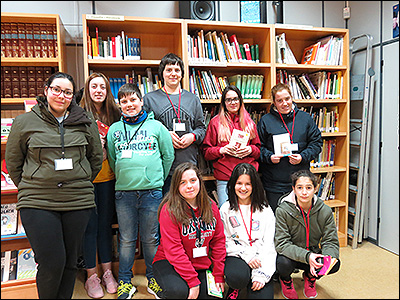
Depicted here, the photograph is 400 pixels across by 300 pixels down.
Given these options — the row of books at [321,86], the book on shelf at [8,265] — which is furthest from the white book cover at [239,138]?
the book on shelf at [8,265]

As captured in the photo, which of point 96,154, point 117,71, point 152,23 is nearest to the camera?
point 96,154

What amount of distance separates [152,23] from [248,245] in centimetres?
212

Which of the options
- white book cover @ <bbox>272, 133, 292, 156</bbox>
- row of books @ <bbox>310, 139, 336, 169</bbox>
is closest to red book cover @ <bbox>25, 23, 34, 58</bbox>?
white book cover @ <bbox>272, 133, 292, 156</bbox>

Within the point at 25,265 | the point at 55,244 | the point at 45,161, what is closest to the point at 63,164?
the point at 45,161

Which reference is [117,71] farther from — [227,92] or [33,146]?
[33,146]

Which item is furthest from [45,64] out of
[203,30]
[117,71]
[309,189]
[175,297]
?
[309,189]

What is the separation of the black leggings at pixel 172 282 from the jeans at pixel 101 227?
0.66 meters

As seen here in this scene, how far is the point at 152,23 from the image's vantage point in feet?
9.98

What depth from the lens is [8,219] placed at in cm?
280

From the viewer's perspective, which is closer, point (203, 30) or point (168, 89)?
point (168, 89)

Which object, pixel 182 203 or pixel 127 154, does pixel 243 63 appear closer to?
pixel 127 154

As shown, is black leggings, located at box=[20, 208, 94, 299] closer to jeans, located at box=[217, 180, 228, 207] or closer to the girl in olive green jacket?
jeans, located at box=[217, 180, 228, 207]

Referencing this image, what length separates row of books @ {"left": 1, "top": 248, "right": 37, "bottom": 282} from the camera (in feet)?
8.76

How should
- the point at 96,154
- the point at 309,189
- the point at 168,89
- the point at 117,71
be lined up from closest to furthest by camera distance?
the point at 96,154, the point at 309,189, the point at 168,89, the point at 117,71
